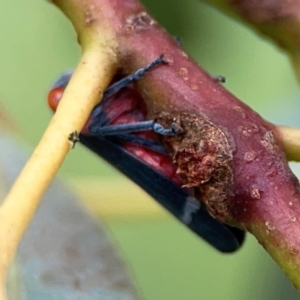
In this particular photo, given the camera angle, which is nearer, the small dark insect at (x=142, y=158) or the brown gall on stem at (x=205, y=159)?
the brown gall on stem at (x=205, y=159)

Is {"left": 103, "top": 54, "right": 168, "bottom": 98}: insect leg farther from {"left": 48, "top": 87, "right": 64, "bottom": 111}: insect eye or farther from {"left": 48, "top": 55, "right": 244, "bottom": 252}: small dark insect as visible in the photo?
{"left": 48, "top": 87, "right": 64, "bottom": 111}: insect eye

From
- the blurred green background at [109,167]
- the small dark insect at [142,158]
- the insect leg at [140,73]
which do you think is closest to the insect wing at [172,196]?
the small dark insect at [142,158]

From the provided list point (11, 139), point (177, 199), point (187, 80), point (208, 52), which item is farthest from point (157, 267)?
point (187, 80)

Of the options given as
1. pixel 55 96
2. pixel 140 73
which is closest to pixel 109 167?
pixel 55 96

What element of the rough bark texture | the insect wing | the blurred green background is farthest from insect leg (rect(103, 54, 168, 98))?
the blurred green background

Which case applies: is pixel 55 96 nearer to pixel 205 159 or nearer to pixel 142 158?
pixel 142 158

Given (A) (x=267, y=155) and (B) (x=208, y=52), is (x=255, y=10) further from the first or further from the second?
(B) (x=208, y=52)

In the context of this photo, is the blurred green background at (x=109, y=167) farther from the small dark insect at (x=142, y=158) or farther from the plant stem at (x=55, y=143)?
the plant stem at (x=55, y=143)
